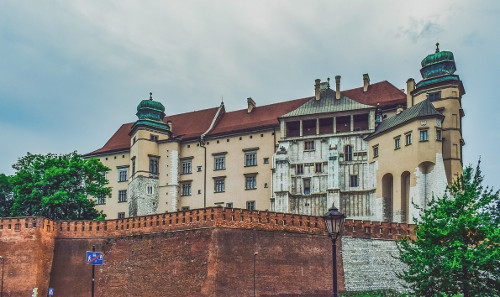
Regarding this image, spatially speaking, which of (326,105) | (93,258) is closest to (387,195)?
(326,105)

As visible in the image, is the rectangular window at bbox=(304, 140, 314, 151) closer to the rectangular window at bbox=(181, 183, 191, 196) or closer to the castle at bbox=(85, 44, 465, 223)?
the castle at bbox=(85, 44, 465, 223)

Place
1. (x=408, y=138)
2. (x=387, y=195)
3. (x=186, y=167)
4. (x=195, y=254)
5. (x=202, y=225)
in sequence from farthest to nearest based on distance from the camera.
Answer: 1. (x=186, y=167)
2. (x=387, y=195)
3. (x=408, y=138)
4. (x=202, y=225)
5. (x=195, y=254)

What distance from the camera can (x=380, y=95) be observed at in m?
66.1

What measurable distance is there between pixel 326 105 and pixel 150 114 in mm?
20141

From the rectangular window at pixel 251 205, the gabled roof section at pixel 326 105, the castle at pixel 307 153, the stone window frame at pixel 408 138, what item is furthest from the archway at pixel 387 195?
the rectangular window at pixel 251 205

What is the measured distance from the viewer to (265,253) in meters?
45.4

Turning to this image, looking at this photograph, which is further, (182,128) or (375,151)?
(182,128)

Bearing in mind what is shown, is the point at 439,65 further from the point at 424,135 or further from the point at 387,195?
the point at 387,195

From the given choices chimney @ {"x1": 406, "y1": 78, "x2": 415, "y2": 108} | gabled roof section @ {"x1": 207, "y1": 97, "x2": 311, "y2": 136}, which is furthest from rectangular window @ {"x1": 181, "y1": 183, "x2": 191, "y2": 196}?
chimney @ {"x1": 406, "y1": 78, "x2": 415, "y2": 108}

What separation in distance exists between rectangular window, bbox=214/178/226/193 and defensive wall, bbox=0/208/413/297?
22079mm

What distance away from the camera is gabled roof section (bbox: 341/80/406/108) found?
63531 mm

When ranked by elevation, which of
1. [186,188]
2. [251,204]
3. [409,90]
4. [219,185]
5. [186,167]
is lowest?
[251,204]

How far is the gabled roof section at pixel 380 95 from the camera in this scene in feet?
208

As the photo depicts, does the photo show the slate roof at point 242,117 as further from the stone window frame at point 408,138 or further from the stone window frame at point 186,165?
the stone window frame at point 408,138
